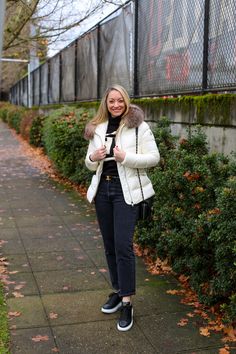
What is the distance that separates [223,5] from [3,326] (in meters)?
4.03

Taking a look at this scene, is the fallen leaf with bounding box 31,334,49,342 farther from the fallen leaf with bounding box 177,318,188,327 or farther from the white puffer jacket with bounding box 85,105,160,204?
the white puffer jacket with bounding box 85,105,160,204

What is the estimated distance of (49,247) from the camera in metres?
5.92

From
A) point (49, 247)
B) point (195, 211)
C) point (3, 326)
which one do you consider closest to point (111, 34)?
point (49, 247)

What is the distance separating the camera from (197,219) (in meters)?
4.18

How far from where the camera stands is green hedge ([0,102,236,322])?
11.9 ft

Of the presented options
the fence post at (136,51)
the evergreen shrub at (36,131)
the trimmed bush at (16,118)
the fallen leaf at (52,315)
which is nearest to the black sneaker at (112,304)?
the fallen leaf at (52,315)

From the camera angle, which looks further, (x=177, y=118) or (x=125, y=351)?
(x=177, y=118)

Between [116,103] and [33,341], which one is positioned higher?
[116,103]

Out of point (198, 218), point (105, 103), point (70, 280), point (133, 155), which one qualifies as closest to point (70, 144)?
point (70, 280)

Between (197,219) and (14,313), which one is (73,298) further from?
(197,219)

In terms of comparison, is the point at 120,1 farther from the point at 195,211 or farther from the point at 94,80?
the point at 195,211

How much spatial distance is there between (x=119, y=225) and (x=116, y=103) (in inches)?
37.3

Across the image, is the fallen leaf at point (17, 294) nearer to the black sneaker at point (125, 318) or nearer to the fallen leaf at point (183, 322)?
the black sneaker at point (125, 318)

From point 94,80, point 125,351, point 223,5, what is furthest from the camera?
point 94,80
